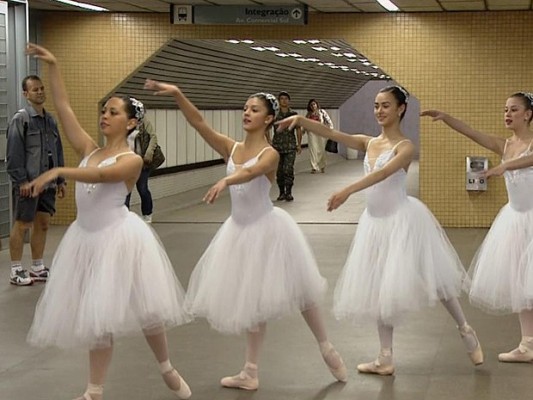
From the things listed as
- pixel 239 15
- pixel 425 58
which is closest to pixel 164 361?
pixel 239 15

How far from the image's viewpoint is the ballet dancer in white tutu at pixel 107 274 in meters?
5.07

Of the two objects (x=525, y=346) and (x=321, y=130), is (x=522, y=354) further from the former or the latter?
(x=321, y=130)

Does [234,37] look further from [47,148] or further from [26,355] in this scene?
[26,355]

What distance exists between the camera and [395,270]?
593cm

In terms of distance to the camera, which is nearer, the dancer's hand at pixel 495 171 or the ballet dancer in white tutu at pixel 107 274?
the ballet dancer in white tutu at pixel 107 274

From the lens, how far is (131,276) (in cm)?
516

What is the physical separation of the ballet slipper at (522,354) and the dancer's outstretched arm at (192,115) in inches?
86.5

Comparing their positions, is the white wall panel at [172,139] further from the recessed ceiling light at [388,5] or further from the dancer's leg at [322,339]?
the dancer's leg at [322,339]

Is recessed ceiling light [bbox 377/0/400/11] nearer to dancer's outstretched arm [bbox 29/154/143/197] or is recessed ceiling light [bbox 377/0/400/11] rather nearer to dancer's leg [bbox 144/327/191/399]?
dancer's outstretched arm [bbox 29/154/143/197]

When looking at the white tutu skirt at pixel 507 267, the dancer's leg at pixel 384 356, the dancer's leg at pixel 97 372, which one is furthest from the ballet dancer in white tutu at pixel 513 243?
the dancer's leg at pixel 97 372

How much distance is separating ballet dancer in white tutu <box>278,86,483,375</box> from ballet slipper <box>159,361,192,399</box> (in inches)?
43.4

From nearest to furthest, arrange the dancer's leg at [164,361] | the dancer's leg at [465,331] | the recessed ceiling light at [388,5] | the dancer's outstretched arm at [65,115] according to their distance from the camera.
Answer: the dancer's leg at [164,361]
the dancer's outstretched arm at [65,115]
the dancer's leg at [465,331]
the recessed ceiling light at [388,5]

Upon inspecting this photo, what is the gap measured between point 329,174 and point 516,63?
39.3 feet

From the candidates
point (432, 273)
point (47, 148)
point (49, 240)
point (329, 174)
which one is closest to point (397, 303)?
point (432, 273)
